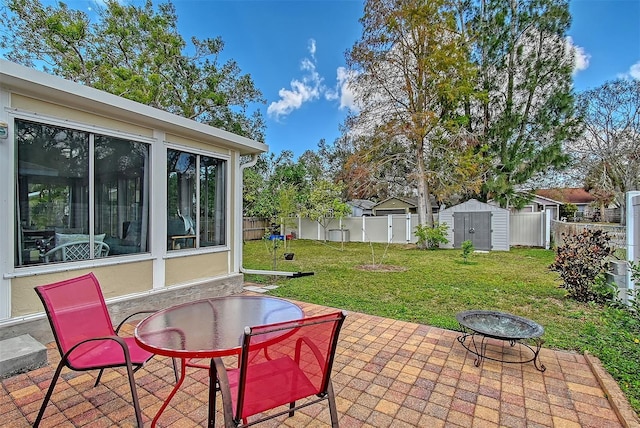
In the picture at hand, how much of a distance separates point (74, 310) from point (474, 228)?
41.2 feet

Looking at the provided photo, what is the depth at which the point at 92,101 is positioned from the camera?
10.8ft

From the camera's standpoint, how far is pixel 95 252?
362 centimetres

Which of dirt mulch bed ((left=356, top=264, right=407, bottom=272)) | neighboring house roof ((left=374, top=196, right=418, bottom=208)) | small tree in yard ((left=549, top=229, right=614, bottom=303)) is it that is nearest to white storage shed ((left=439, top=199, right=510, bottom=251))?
dirt mulch bed ((left=356, top=264, right=407, bottom=272))

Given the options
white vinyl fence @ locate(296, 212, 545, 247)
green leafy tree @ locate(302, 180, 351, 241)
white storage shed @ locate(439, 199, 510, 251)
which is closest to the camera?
white storage shed @ locate(439, 199, 510, 251)

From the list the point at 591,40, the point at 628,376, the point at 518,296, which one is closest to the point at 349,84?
the point at 591,40

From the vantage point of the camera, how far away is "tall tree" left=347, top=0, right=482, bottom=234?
1220cm

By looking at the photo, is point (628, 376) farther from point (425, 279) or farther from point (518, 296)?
point (425, 279)

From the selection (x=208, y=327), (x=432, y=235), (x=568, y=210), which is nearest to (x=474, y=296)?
(x=208, y=327)

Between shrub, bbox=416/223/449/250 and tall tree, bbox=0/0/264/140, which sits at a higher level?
tall tree, bbox=0/0/264/140

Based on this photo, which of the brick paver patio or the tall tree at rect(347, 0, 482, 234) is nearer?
the brick paver patio

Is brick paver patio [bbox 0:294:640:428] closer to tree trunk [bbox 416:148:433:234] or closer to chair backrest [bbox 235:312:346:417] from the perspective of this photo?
chair backrest [bbox 235:312:346:417]

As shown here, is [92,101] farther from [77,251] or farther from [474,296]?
[474,296]

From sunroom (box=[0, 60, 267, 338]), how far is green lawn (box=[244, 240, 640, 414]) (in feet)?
6.07

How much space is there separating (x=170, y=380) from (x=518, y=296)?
5.33 m
